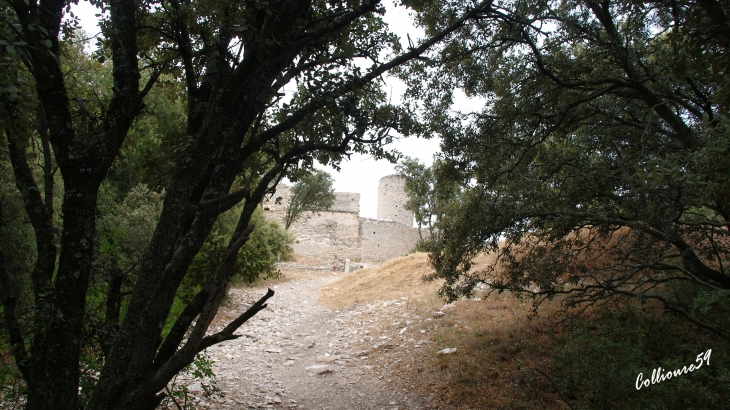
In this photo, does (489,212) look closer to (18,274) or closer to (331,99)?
(331,99)

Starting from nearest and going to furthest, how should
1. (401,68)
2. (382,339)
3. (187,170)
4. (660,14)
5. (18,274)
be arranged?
(187,170)
(660,14)
(401,68)
(18,274)
(382,339)

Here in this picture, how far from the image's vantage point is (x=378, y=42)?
219 inches

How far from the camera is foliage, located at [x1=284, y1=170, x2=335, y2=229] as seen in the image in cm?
2750

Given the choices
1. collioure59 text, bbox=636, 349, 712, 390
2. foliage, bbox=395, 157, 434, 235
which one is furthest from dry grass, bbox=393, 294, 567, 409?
foliage, bbox=395, 157, 434, 235

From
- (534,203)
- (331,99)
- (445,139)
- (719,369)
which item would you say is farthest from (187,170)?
(719,369)

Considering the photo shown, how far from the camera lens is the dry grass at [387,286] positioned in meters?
11.4

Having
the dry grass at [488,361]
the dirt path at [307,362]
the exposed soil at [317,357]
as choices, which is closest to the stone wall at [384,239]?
the exposed soil at [317,357]

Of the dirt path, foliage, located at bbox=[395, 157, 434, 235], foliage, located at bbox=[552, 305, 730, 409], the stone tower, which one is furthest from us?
the stone tower

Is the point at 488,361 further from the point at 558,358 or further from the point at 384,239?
the point at 384,239

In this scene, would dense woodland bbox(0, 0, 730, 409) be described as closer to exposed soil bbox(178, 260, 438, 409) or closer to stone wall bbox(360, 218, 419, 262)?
exposed soil bbox(178, 260, 438, 409)

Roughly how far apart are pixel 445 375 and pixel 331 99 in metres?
4.53

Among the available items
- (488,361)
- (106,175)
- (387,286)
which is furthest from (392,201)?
(106,175)

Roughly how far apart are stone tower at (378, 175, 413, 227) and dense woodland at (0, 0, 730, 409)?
87.4ft

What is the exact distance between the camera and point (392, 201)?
35.2m
